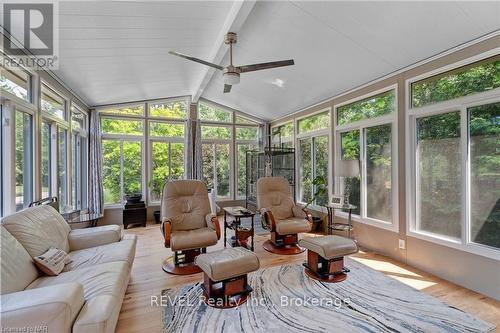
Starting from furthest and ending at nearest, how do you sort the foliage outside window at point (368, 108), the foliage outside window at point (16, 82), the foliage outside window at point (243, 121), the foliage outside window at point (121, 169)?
1. the foliage outside window at point (243, 121)
2. the foliage outside window at point (121, 169)
3. the foliage outside window at point (368, 108)
4. the foliage outside window at point (16, 82)

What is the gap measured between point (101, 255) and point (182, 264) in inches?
42.9

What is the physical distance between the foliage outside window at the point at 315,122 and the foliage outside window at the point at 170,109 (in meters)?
2.97

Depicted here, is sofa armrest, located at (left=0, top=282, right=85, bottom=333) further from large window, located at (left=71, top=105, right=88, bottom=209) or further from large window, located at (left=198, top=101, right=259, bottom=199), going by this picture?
large window, located at (left=198, top=101, right=259, bottom=199)

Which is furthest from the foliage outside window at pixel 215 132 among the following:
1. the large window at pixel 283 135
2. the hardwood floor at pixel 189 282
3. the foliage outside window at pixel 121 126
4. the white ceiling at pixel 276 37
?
the hardwood floor at pixel 189 282

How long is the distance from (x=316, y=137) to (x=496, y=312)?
374 centimetres

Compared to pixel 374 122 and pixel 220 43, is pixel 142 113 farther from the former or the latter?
pixel 374 122

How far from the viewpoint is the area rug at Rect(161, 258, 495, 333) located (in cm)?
205

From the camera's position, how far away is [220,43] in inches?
132

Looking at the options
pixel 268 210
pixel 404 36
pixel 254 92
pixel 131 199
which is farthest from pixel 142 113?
pixel 404 36

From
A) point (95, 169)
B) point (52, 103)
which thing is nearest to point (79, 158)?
point (95, 169)

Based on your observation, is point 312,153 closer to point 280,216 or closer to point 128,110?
point 280,216

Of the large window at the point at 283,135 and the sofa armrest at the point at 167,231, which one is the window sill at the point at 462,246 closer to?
the sofa armrest at the point at 167,231

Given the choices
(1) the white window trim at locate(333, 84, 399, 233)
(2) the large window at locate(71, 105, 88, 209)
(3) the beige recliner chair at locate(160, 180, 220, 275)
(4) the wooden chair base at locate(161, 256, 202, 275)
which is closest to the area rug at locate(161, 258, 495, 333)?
(4) the wooden chair base at locate(161, 256, 202, 275)

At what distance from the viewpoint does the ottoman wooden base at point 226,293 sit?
2.38 m
